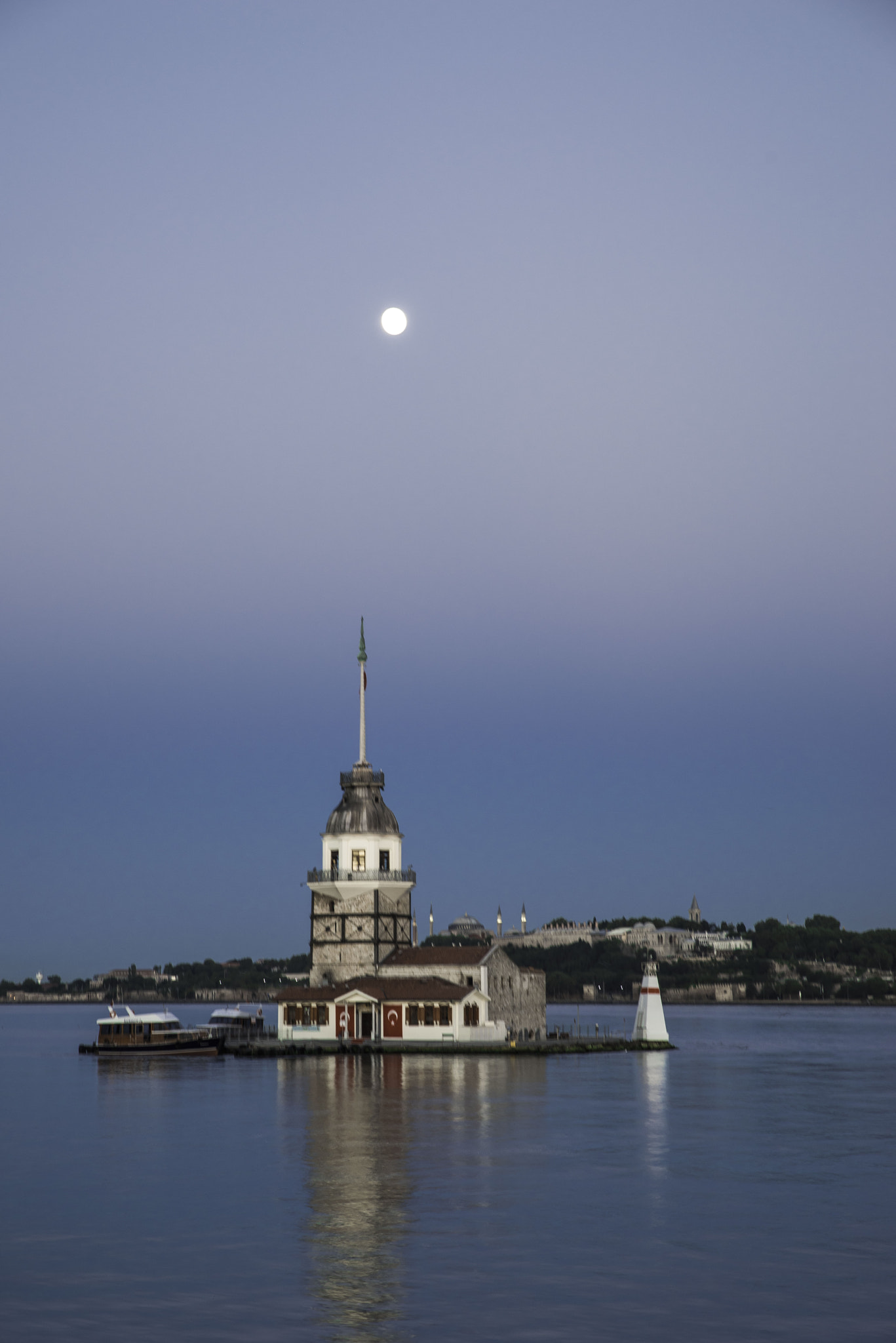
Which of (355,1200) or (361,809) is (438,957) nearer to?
(361,809)

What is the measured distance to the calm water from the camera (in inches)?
1191

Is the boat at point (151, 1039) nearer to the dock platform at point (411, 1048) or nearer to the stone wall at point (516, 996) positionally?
the dock platform at point (411, 1048)

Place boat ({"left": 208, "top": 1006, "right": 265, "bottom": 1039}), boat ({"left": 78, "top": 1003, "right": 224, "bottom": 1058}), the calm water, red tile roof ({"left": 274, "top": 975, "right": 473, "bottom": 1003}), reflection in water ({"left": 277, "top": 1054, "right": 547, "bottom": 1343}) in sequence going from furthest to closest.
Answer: boat ({"left": 208, "top": 1006, "right": 265, "bottom": 1039})
boat ({"left": 78, "top": 1003, "right": 224, "bottom": 1058})
red tile roof ({"left": 274, "top": 975, "right": 473, "bottom": 1003})
reflection in water ({"left": 277, "top": 1054, "right": 547, "bottom": 1343})
the calm water

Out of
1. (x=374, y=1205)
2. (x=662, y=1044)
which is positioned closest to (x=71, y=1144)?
(x=374, y=1205)

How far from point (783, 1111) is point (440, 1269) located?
1475 inches

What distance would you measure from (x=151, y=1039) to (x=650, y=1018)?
102 ft

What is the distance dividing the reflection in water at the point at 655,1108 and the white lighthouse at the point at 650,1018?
3.70 ft

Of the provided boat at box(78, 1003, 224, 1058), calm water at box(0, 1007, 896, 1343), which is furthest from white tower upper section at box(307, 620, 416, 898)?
calm water at box(0, 1007, 896, 1343)

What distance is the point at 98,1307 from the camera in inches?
1207

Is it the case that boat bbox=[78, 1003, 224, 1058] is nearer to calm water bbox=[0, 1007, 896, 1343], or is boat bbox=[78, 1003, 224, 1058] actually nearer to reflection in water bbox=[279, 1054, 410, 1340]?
calm water bbox=[0, 1007, 896, 1343]

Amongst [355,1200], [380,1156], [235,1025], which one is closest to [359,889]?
[235,1025]

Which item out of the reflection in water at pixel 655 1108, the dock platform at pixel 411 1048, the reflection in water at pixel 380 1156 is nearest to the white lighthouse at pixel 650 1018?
the reflection in water at pixel 655 1108

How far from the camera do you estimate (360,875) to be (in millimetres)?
91875

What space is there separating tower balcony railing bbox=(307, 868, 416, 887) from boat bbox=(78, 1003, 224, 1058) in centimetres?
1319
